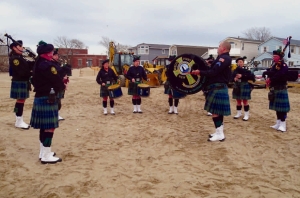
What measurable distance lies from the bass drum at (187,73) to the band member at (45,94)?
2.08m

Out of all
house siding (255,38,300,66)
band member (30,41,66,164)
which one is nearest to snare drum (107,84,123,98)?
band member (30,41,66,164)

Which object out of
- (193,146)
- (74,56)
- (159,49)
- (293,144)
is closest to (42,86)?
(193,146)

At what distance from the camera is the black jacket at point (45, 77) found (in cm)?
321

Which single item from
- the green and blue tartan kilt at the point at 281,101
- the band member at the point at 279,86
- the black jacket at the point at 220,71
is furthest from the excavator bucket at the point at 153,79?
the black jacket at the point at 220,71

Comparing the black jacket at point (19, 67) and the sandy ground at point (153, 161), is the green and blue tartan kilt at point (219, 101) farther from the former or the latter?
the black jacket at point (19, 67)

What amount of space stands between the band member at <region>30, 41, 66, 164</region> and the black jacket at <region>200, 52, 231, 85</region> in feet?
7.42

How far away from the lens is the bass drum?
14.4ft

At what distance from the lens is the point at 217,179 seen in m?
2.91

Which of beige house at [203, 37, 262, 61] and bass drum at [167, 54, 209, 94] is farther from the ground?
beige house at [203, 37, 262, 61]

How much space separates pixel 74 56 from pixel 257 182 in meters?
49.1

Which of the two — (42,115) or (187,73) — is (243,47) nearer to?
(187,73)

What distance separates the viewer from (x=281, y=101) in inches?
190

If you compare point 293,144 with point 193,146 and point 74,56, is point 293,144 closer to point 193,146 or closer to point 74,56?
point 193,146

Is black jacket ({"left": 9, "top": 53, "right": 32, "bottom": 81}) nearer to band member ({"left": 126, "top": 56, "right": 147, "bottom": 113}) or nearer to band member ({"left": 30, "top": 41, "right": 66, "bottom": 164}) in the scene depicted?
band member ({"left": 30, "top": 41, "right": 66, "bottom": 164})
